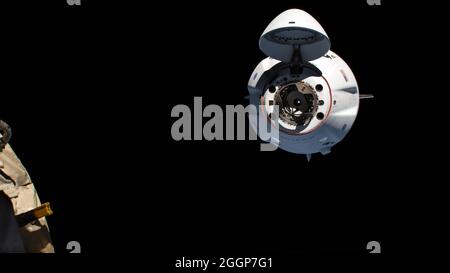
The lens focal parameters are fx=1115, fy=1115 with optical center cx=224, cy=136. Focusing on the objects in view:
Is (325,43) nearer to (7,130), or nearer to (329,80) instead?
(329,80)

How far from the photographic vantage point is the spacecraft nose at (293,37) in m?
11.7

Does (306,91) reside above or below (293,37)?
below

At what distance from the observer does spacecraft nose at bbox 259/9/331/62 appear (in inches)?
461

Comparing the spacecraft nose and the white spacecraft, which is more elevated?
the spacecraft nose

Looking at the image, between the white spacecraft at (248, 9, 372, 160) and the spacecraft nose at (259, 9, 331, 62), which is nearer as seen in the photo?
the spacecraft nose at (259, 9, 331, 62)

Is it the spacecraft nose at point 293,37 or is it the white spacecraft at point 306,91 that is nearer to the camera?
the spacecraft nose at point 293,37

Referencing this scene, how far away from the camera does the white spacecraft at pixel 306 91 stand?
12102 millimetres

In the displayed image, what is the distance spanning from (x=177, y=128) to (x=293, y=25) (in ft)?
5.54

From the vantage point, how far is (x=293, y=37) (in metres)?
12.1

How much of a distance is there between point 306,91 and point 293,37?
0.61 m

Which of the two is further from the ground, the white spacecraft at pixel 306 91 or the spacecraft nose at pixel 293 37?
the spacecraft nose at pixel 293 37

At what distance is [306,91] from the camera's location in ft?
40.0

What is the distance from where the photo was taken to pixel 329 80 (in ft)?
39.9
